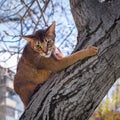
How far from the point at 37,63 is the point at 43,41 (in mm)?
217

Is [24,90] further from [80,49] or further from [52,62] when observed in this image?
[80,49]

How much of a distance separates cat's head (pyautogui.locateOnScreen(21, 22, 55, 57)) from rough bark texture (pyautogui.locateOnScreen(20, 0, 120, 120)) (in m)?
0.57

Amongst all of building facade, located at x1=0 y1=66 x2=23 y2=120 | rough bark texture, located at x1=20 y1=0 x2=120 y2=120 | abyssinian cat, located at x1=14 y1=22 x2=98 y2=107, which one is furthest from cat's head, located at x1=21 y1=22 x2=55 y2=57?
building facade, located at x1=0 y1=66 x2=23 y2=120

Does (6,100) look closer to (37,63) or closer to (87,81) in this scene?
(37,63)

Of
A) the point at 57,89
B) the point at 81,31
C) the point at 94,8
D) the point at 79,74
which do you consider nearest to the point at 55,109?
the point at 57,89

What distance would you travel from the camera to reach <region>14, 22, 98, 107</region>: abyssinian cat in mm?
2471

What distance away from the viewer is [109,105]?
10875 mm

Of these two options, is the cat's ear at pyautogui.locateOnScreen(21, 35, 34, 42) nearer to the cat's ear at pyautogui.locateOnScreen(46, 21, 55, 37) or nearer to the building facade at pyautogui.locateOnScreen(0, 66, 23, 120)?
the cat's ear at pyautogui.locateOnScreen(46, 21, 55, 37)

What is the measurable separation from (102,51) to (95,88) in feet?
0.77

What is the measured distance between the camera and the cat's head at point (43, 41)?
8.81ft

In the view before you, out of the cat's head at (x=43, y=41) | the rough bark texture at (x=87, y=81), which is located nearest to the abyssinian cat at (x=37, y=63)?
the cat's head at (x=43, y=41)

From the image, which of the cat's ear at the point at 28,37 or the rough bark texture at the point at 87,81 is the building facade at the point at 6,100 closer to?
the cat's ear at the point at 28,37

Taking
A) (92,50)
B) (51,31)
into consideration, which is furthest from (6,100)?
(92,50)

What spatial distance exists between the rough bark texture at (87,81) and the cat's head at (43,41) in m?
0.57
